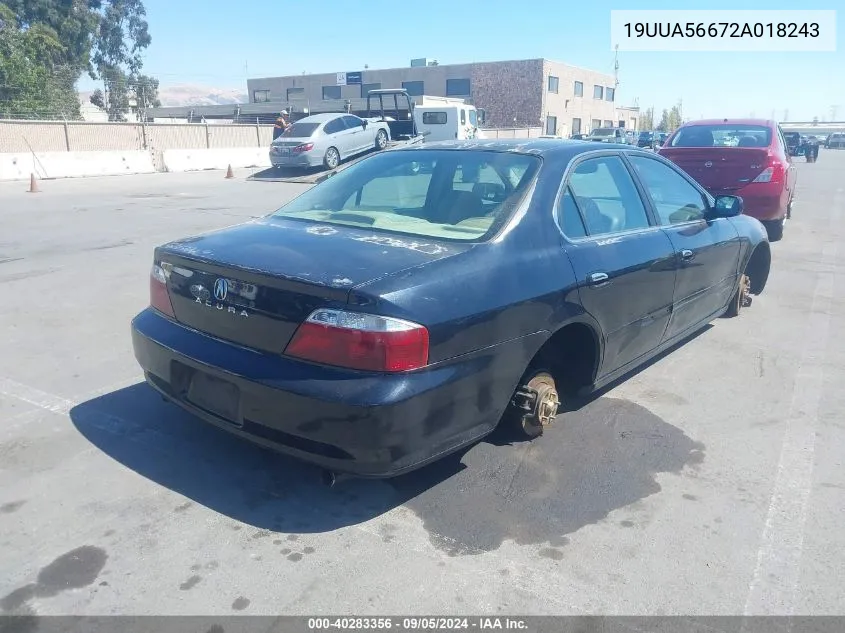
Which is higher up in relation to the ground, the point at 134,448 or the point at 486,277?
A: the point at 486,277

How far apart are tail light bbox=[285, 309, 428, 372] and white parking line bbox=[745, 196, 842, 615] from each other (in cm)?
157

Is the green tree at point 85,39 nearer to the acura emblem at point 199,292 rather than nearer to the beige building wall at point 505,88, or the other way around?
the beige building wall at point 505,88

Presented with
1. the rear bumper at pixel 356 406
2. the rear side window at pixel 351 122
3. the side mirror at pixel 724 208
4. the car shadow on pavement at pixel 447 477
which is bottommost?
the car shadow on pavement at pixel 447 477

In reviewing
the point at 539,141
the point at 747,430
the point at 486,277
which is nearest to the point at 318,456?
the point at 486,277

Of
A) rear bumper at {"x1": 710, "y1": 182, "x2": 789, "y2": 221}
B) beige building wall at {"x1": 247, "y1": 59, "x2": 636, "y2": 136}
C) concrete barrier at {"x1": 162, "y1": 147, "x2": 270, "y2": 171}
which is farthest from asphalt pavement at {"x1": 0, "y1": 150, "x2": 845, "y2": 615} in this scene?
beige building wall at {"x1": 247, "y1": 59, "x2": 636, "y2": 136}

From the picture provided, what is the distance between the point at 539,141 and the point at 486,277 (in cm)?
142

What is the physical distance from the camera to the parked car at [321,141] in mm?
21078

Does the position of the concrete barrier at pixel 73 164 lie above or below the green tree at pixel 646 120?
below

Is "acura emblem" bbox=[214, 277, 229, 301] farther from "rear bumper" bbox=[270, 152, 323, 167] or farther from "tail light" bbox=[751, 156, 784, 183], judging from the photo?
"rear bumper" bbox=[270, 152, 323, 167]

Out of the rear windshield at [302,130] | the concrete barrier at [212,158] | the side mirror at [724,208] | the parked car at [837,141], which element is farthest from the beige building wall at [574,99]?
the side mirror at [724,208]

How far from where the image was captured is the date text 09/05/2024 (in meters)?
2.39

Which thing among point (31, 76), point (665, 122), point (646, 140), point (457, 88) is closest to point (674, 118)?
point (665, 122)

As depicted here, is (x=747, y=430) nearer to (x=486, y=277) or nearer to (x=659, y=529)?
(x=659, y=529)

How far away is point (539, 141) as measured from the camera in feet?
13.3
